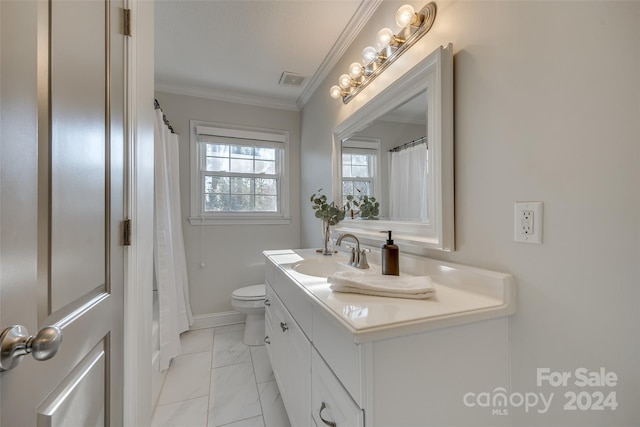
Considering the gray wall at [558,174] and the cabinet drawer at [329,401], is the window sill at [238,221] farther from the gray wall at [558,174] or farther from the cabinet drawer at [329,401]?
the gray wall at [558,174]

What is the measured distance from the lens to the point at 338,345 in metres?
0.74

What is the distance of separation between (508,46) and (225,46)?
1.83 metres

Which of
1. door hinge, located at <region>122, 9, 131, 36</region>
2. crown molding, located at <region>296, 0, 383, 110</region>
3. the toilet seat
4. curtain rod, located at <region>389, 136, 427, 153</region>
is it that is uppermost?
crown molding, located at <region>296, 0, 383, 110</region>

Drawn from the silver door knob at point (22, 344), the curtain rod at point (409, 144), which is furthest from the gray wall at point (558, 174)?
the silver door knob at point (22, 344)

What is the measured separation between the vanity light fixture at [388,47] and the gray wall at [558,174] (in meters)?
0.16

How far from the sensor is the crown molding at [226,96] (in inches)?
97.7

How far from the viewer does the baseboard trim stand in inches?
101

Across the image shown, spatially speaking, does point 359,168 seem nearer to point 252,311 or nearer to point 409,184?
point 409,184

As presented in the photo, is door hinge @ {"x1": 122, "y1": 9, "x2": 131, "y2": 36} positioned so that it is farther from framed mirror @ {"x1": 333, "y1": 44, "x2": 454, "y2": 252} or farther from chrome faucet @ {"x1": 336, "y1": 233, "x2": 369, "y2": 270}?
chrome faucet @ {"x1": 336, "y1": 233, "x2": 369, "y2": 270}

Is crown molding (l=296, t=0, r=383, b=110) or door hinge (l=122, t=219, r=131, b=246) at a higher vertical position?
crown molding (l=296, t=0, r=383, b=110)

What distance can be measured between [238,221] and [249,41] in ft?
5.28

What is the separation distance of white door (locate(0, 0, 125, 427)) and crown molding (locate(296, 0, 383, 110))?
1.22 m

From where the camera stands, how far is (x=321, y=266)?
153 cm

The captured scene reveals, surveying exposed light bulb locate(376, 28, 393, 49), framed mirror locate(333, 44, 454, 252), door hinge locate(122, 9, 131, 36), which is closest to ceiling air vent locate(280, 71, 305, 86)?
framed mirror locate(333, 44, 454, 252)
